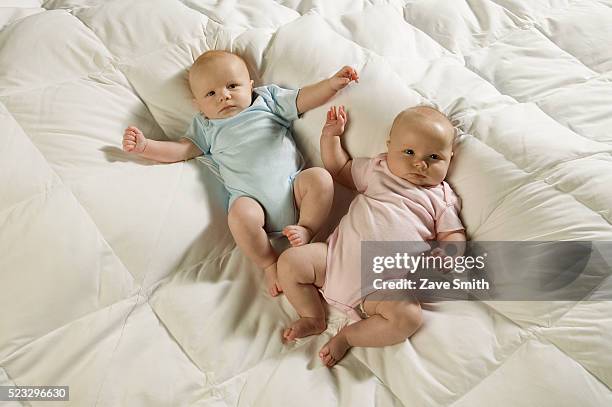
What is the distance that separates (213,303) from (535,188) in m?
0.61

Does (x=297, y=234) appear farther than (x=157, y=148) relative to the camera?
No

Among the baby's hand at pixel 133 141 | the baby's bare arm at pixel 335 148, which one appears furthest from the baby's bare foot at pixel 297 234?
the baby's hand at pixel 133 141

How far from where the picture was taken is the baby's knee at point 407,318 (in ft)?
3.30

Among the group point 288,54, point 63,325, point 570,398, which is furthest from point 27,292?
point 570,398

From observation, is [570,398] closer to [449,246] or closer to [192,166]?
[449,246]

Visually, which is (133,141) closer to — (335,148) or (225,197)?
(225,197)

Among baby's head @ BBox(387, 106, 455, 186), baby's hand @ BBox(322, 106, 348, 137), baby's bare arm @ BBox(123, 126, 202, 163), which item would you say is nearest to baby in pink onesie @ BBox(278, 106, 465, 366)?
baby's head @ BBox(387, 106, 455, 186)

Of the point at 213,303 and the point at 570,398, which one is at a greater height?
the point at 570,398

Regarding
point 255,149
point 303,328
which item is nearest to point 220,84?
point 255,149

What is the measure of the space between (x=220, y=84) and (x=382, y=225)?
49 cm

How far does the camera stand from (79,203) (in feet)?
3.81

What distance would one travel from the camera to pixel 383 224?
3.66 feet

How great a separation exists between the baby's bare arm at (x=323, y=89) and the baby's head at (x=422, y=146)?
0.16 metres

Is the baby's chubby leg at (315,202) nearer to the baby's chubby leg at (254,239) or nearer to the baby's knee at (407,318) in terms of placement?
the baby's chubby leg at (254,239)
